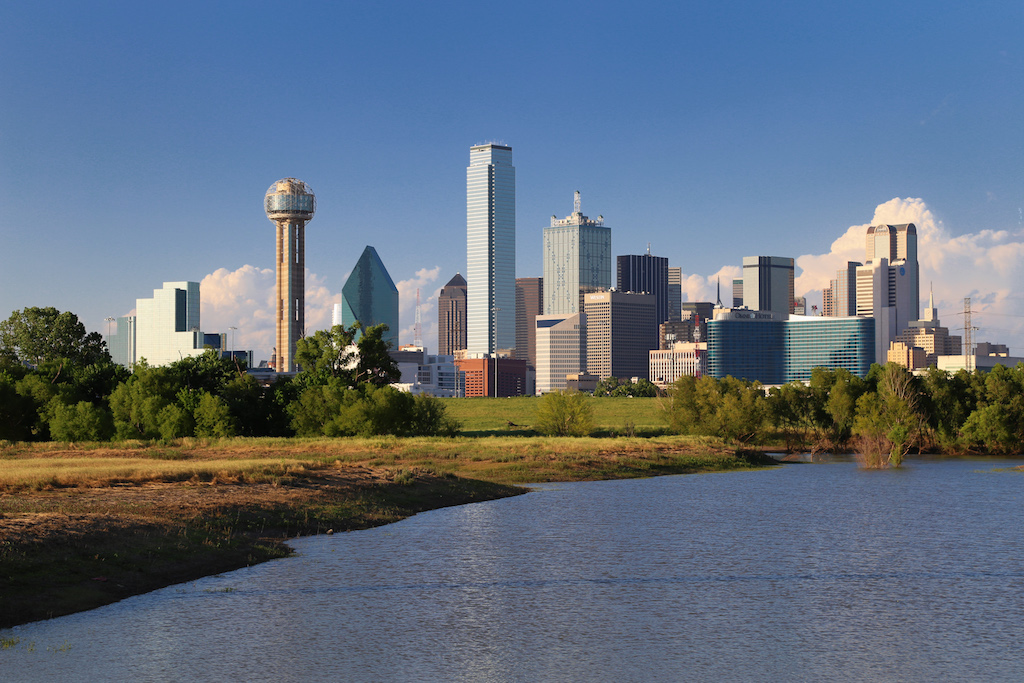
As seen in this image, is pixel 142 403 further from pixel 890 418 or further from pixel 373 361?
pixel 890 418

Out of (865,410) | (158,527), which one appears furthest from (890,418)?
(158,527)

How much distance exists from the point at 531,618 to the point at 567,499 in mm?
39387

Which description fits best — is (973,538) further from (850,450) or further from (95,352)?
(95,352)

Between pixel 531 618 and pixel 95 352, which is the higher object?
pixel 95 352

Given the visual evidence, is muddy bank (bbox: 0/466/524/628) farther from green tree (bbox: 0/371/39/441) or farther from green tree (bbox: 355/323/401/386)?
green tree (bbox: 355/323/401/386)

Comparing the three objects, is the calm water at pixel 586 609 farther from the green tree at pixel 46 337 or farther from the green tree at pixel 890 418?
the green tree at pixel 46 337

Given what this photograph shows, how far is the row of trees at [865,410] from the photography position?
12400cm

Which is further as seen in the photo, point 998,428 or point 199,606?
point 998,428

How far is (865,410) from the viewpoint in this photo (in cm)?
12469

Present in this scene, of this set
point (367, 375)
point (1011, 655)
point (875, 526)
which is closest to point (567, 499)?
point (875, 526)

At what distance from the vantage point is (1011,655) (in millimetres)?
29422

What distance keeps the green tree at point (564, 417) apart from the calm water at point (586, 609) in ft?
251

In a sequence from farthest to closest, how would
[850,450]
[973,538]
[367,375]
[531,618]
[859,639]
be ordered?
[367,375], [850,450], [973,538], [531,618], [859,639]

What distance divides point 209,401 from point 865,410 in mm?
79539
